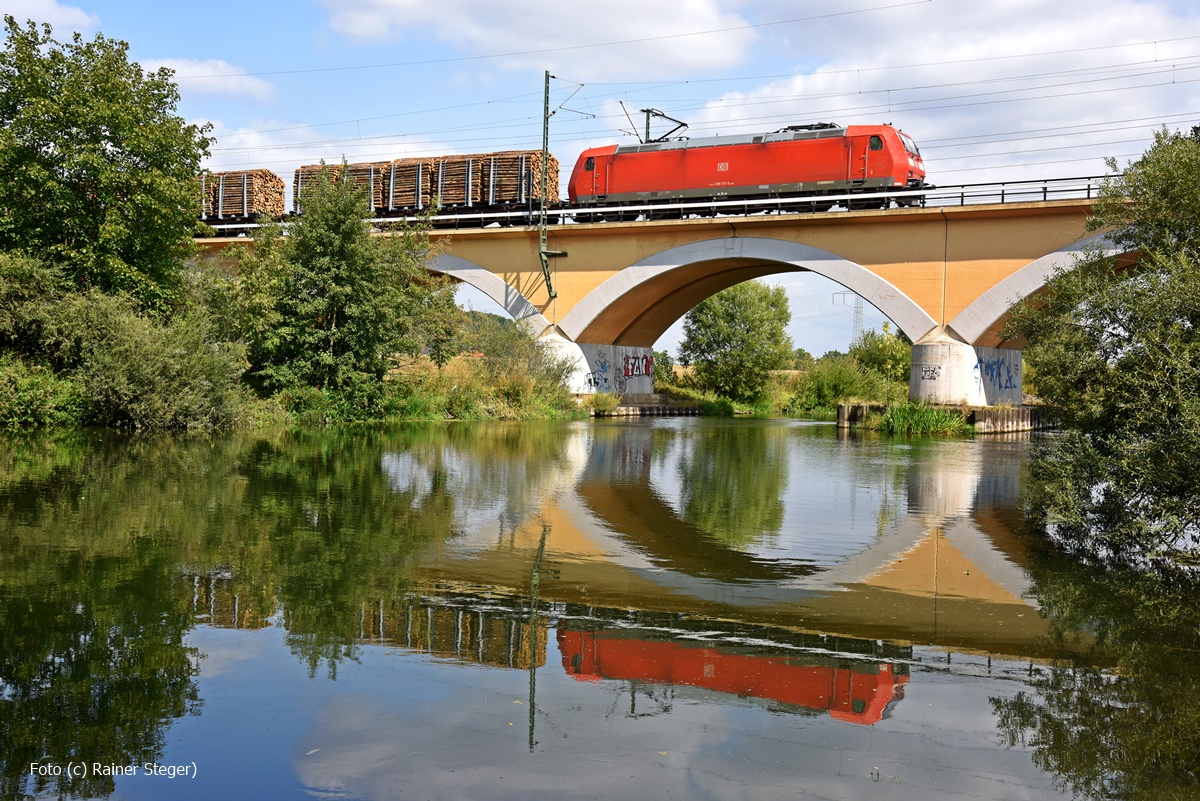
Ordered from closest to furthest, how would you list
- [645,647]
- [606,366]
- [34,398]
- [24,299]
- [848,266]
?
1. [645,647]
2. [34,398]
3. [24,299]
4. [848,266]
5. [606,366]

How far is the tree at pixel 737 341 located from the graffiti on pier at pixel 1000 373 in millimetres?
16231

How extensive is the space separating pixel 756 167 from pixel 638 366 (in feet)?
36.7

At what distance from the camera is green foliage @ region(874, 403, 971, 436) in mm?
27219

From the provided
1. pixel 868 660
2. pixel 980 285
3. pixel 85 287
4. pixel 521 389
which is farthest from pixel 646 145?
pixel 868 660

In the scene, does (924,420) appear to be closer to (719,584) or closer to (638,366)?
(638,366)

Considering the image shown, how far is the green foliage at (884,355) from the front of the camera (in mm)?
44406

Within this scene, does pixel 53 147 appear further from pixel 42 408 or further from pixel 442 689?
pixel 442 689

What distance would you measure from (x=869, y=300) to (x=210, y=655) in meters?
25.9

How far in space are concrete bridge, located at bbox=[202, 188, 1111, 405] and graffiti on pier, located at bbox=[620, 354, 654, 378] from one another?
59 centimetres

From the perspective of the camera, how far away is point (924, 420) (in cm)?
2750

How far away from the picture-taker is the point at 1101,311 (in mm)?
9828

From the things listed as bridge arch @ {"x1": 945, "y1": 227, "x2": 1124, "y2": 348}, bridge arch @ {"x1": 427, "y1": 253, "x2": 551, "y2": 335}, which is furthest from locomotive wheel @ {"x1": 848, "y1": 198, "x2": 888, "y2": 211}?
bridge arch @ {"x1": 427, "y1": 253, "x2": 551, "y2": 335}

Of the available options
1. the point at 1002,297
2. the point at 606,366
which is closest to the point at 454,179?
the point at 606,366

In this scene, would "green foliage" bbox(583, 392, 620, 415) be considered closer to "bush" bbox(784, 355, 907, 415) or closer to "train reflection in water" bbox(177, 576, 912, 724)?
"bush" bbox(784, 355, 907, 415)
